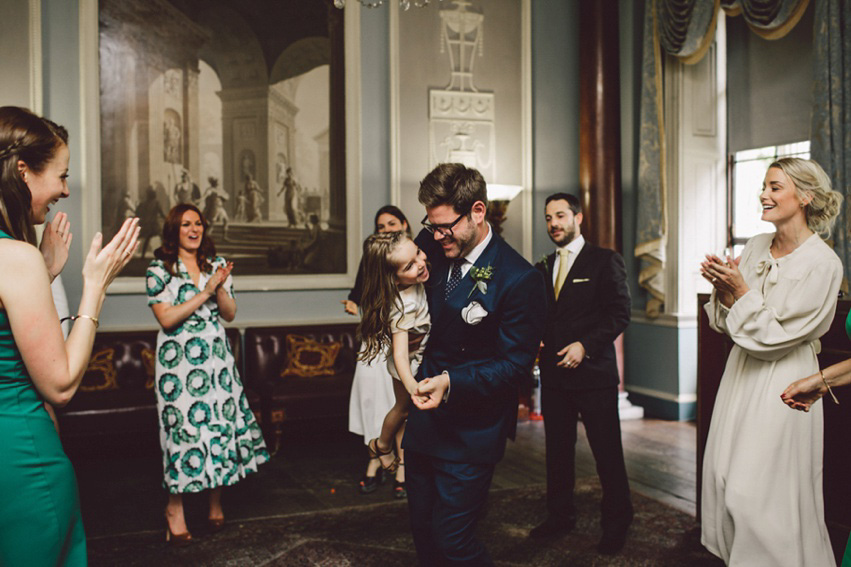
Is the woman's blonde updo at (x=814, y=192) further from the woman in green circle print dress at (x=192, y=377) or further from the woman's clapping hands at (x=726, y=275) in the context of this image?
the woman in green circle print dress at (x=192, y=377)

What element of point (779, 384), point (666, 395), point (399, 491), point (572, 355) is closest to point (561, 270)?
point (572, 355)

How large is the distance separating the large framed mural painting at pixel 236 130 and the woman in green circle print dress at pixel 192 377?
2.50m

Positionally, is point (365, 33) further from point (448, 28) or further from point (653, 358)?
point (653, 358)

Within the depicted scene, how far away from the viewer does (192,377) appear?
3.78m

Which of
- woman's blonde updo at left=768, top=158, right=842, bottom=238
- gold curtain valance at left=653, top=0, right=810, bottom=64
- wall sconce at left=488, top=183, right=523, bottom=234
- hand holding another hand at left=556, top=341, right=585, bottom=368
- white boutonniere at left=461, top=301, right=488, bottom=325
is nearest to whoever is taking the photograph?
white boutonniere at left=461, top=301, right=488, bottom=325

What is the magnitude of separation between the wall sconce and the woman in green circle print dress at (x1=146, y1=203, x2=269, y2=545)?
333 centimetres

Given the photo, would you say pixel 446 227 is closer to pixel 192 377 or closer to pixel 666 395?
pixel 192 377

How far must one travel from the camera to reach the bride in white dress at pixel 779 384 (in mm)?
2855

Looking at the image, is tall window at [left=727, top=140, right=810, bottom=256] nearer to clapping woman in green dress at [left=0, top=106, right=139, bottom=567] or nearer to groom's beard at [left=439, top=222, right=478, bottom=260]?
groom's beard at [left=439, top=222, right=478, bottom=260]

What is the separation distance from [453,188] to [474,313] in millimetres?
418

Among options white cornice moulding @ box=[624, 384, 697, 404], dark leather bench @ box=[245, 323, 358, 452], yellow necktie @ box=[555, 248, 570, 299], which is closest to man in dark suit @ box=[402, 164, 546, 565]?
yellow necktie @ box=[555, 248, 570, 299]

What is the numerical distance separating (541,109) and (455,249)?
17.6 ft

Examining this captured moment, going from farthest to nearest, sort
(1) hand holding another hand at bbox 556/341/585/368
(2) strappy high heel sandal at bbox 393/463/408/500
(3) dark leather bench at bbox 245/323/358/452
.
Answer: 1. (3) dark leather bench at bbox 245/323/358/452
2. (2) strappy high heel sandal at bbox 393/463/408/500
3. (1) hand holding another hand at bbox 556/341/585/368

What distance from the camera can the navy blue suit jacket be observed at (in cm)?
232
